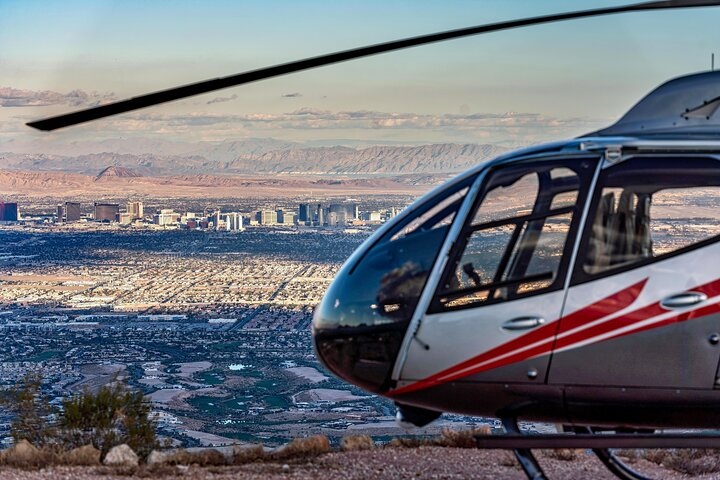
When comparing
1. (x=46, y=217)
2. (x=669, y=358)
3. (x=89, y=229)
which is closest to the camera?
(x=669, y=358)

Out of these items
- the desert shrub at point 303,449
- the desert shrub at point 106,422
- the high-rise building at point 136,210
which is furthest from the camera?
the high-rise building at point 136,210

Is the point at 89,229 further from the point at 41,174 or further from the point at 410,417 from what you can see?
the point at 410,417

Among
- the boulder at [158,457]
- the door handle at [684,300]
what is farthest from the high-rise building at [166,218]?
the door handle at [684,300]

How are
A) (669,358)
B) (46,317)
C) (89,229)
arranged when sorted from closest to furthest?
(669,358) < (46,317) < (89,229)

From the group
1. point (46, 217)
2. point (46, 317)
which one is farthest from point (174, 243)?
point (46, 317)

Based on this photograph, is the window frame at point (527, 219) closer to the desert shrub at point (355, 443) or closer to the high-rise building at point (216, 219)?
the desert shrub at point (355, 443)

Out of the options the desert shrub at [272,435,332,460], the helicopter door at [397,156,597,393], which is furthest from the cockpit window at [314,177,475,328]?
the desert shrub at [272,435,332,460]

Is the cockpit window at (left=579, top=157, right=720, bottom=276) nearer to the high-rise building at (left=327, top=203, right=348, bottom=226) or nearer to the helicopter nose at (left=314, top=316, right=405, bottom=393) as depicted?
the helicopter nose at (left=314, top=316, right=405, bottom=393)
